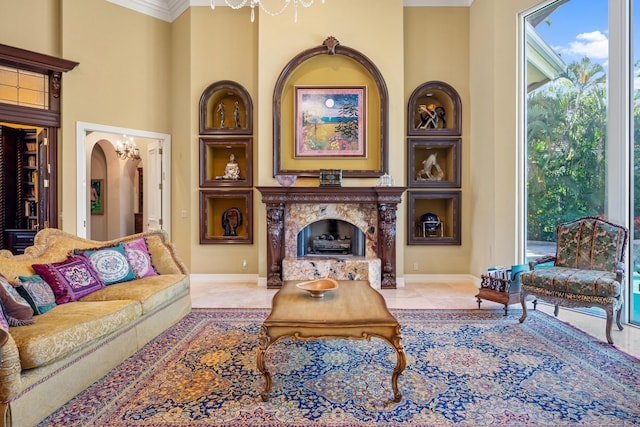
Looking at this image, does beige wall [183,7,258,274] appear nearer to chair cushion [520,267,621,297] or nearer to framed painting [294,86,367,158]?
framed painting [294,86,367,158]

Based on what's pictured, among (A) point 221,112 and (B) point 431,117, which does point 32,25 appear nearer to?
(A) point 221,112

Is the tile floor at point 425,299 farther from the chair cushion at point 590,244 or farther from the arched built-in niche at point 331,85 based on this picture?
the arched built-in niche at point 331,85

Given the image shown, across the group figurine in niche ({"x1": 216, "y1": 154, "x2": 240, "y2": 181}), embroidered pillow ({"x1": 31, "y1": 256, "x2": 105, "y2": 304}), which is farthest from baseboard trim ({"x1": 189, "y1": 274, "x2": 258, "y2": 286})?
embroidered pillow ({"x1": 31, "y1": 256, "x2": 105, "y2": 304})

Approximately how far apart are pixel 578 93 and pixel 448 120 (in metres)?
2.02

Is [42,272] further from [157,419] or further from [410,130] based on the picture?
[410,130]

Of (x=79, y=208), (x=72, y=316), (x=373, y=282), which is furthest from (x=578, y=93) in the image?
(x=79, y=208)

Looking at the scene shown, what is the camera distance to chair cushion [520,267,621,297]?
325 centimetres

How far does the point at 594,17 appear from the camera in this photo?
13.4 feet

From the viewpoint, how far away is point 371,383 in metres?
2.55

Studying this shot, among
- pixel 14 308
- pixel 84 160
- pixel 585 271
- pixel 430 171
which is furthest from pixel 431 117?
pixel 14 308

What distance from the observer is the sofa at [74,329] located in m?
2.02

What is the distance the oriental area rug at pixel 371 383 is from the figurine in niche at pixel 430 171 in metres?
2.98

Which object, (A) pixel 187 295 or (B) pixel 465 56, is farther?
(B) pixel 465 56

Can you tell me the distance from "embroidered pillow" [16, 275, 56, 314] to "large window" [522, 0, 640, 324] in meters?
5.10
